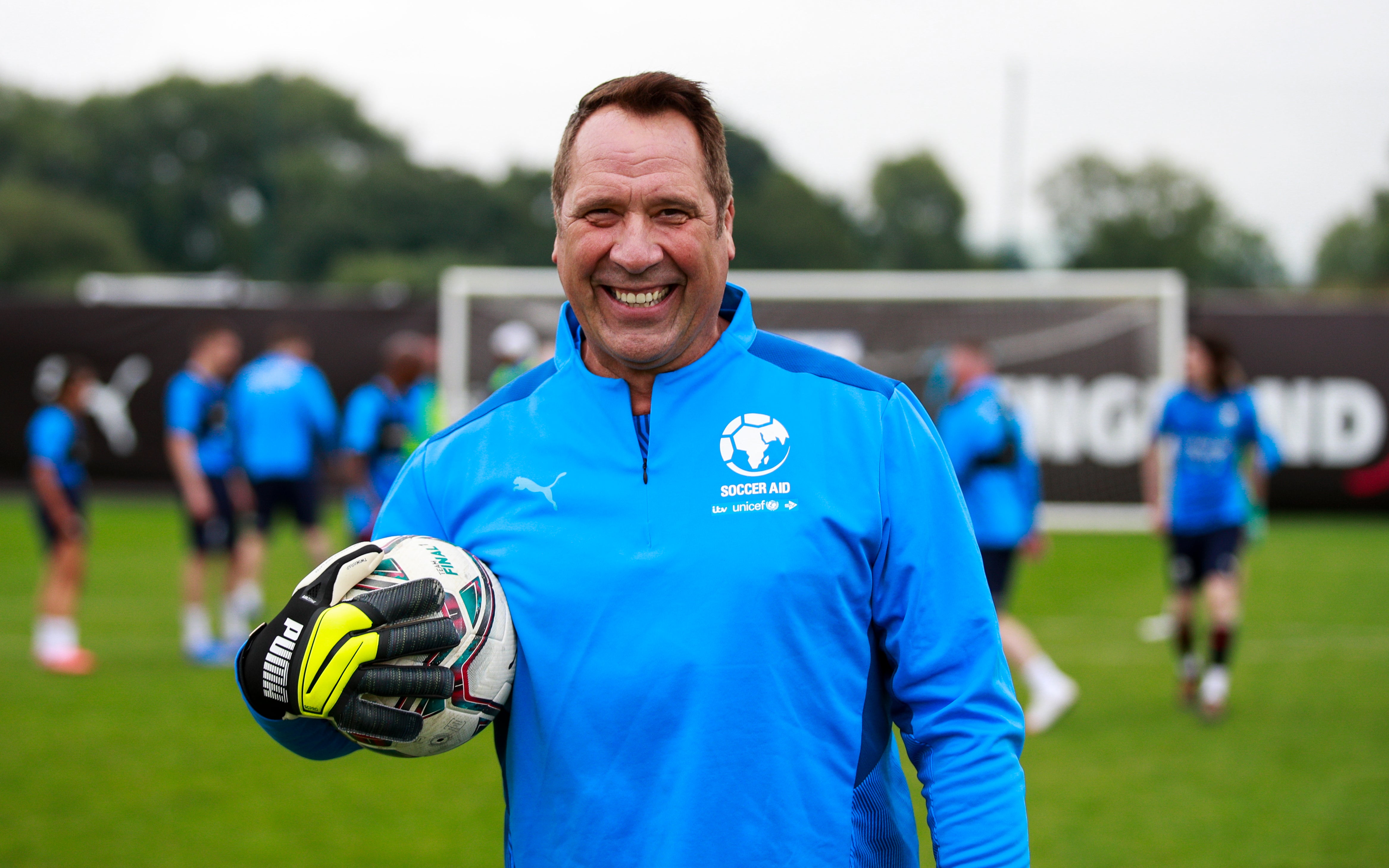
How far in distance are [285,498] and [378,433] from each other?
0.86 metres

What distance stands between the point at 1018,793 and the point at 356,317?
18.1 m

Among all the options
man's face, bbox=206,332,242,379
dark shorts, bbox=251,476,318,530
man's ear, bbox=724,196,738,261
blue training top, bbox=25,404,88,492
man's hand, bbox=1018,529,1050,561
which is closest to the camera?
man's ear, bbox=724,196,738,261

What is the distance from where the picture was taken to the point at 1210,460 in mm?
7484

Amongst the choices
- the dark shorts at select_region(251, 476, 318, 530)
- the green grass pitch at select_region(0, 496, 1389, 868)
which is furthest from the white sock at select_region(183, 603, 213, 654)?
the dark shorts at select_region(251, 476, 318, 530)

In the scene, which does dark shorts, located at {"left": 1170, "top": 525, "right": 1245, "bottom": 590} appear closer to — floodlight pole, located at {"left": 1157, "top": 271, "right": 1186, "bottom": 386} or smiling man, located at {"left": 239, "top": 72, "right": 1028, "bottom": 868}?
smiling man, located at {"left": 239, "top": 72, "right": 1028, "bottom": 868}

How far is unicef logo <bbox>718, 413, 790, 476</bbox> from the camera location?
1867mm

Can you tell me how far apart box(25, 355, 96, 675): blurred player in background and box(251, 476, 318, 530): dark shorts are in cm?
129

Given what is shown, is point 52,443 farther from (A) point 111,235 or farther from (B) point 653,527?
(A) point 111,235

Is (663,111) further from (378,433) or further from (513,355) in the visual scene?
(378,433)

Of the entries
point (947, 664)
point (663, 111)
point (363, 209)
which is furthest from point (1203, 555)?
point (363, 209)

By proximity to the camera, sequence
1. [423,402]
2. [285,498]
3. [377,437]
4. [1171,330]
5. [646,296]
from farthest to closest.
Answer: [1171,330] < [423,402] < [377,437] < [285,498] < [646,296]

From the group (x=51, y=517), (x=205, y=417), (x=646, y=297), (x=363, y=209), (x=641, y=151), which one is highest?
(x=363, y=209)

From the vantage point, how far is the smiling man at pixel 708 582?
5.81 feet

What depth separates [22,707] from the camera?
24.1ft
